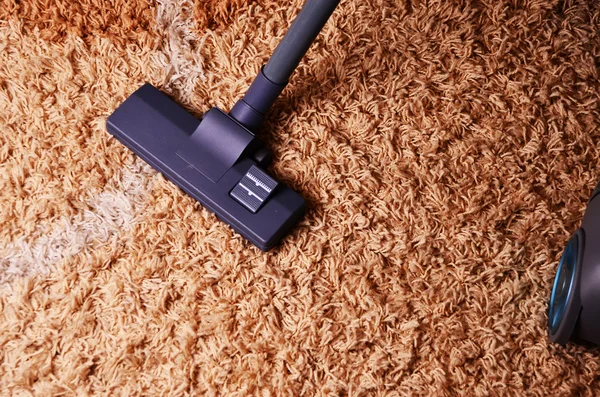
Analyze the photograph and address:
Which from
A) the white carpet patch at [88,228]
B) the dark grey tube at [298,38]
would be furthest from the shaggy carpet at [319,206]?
the dark grey tube at [298,38]

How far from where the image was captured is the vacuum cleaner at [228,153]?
1.08 m

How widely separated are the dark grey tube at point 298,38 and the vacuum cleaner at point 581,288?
521 millimetres

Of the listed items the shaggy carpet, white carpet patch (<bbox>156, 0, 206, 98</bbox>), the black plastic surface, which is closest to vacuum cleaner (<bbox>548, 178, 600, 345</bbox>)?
the shaggy carpet

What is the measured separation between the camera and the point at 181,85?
1.22 m

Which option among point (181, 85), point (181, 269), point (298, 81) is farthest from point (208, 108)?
point (181, 269)

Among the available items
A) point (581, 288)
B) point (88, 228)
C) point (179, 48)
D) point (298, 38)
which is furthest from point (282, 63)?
point (581, 288)

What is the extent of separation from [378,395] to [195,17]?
755 mm

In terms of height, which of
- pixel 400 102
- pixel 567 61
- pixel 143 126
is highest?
pixel 567 61

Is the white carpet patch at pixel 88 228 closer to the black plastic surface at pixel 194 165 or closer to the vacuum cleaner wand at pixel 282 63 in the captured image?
the black plastic surface at pixel 194 165

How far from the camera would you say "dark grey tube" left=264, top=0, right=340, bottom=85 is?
0.99 m

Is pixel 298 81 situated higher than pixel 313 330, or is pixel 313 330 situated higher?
pixel 298 81

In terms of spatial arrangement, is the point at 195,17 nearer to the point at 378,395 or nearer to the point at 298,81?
the point at 298,81

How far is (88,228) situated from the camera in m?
1.13

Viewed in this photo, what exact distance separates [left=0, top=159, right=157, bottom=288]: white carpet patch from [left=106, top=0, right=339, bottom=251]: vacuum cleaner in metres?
0.06
